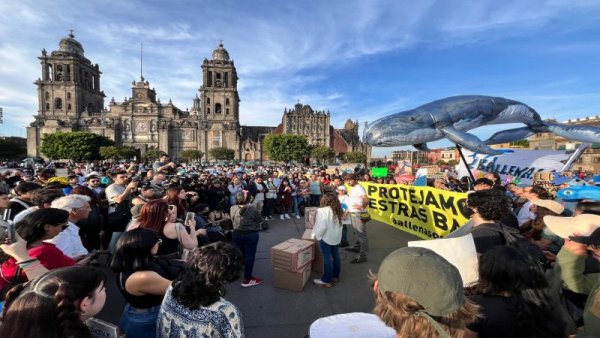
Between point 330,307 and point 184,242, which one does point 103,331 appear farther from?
point 330,307

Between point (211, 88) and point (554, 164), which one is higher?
point (211, 88)

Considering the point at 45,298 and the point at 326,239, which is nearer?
the point at 45,298

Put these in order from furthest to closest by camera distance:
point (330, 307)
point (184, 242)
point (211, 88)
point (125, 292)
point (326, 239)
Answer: point (211, 88) → point (326, 239) → point (330, 307) → point (184, 242) → point (125, 292)

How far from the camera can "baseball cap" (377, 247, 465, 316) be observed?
1076 mm

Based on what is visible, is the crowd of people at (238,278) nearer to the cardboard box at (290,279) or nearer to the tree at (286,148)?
the cardboard box at (290,279)

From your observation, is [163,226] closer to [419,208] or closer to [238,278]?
[238,278]

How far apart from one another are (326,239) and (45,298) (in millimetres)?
3512

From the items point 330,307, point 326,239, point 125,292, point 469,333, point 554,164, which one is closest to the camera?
point 469,333

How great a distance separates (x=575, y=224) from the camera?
204cm

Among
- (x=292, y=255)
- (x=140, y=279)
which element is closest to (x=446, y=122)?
(x=292, y=255)

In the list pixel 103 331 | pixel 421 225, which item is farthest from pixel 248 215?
pixel 421 225

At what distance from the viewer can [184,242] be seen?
9.79 feet

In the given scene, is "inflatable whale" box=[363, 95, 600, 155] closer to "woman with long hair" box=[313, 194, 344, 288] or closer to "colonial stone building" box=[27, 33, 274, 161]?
"woman with long hair" box=[313, 194, 344, 288]

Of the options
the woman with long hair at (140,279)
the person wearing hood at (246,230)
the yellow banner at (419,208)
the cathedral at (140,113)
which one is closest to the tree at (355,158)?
the cathedral at (140,113)
